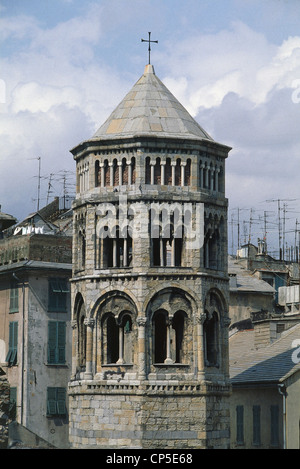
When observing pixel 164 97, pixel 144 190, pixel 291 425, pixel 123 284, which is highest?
pixel 164 97

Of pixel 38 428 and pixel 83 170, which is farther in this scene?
pixel 38 428

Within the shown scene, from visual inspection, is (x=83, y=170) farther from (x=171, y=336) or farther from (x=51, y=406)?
(x=51, y=406)

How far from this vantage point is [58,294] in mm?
74062

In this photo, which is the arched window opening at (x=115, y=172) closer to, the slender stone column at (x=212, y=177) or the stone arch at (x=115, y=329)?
the slender stone column at (x=212, y=177)

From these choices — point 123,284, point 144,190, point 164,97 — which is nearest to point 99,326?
point 123,284

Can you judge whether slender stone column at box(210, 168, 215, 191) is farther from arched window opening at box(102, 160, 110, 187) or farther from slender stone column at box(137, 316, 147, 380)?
slender stone column at box(137, 316, 147, 380)

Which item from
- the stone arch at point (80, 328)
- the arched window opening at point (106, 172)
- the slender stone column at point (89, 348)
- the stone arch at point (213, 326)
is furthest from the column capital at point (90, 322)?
the arched window opening at point (106, 172)

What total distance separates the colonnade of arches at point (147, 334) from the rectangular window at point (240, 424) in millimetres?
10461

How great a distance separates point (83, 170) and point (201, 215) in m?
5.90

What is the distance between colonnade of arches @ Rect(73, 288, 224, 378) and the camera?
58750mm

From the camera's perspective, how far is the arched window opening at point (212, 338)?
6041 cm

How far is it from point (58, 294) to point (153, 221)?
1579 centimetres

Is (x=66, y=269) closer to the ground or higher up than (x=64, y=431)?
higher up

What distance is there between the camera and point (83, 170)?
204 feet
